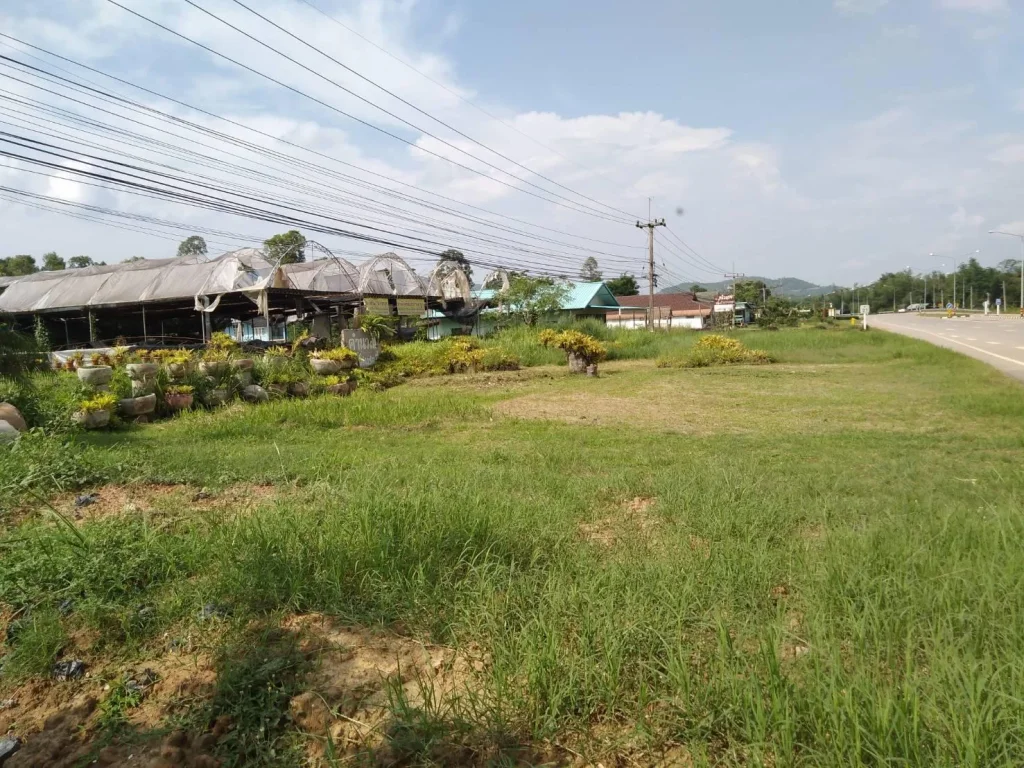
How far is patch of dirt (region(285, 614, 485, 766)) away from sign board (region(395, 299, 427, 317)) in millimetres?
20867

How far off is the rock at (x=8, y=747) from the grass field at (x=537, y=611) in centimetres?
9

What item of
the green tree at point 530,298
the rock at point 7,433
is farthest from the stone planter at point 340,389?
the green tree at point 530,298

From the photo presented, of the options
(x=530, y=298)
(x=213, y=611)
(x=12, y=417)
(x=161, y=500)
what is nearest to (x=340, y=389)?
(x=12, y=417)

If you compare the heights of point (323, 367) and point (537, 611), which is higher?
point (323, 367)

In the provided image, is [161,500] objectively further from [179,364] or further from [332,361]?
[332,361]

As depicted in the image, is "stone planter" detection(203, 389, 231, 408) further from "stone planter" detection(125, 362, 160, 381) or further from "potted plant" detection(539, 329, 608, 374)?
"potted plant" detection(539, 329, 608, 374)

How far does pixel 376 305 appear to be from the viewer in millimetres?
20750

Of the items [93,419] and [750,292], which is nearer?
[93,419]

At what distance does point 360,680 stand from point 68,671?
1210 millimetres

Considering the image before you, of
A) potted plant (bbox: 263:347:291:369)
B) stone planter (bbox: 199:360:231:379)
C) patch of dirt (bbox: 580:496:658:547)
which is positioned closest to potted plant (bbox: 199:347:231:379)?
stone planter (bbox: 199:360:231:379)

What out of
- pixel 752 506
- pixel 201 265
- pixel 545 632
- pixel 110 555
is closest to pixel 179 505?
pixel 110 555

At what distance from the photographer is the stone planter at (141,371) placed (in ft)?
30.8

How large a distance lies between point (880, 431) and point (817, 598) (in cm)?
580

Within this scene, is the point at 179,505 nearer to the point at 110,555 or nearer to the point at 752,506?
the point at 110,555
